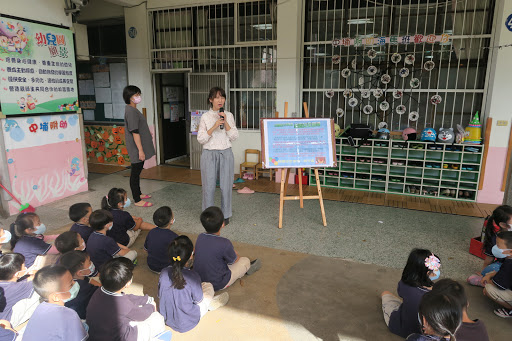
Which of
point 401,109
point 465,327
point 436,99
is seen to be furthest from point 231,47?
point 465,327

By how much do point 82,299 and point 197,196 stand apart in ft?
10.3

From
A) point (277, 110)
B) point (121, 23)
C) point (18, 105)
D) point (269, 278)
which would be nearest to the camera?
point (269, 278)

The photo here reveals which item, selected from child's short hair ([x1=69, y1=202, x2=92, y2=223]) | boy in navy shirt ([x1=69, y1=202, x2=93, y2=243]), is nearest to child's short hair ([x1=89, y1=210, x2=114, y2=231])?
boy in navy shirt ([x1=69, y1=202, x2=93, y2=243])

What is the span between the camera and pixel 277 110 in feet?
→ 19.8

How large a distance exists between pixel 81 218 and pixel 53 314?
148 centimetres

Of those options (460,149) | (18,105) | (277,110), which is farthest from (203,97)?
(460,149)

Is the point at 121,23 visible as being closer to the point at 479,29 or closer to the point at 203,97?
the point at 203,97

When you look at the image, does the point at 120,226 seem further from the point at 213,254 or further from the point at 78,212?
the point at 213,254

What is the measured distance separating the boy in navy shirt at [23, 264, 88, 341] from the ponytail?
57 centimetres

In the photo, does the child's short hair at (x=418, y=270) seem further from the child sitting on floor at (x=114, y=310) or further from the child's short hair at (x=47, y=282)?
the child's short hair at (x=47, y=282)

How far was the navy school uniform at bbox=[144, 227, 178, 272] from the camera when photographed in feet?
9.69

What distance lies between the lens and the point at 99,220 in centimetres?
296

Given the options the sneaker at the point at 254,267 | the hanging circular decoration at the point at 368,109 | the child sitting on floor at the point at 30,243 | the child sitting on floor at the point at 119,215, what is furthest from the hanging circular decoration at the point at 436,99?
the child sitting on floor at the point at 30,243

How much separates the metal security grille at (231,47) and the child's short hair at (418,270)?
4503 mm
